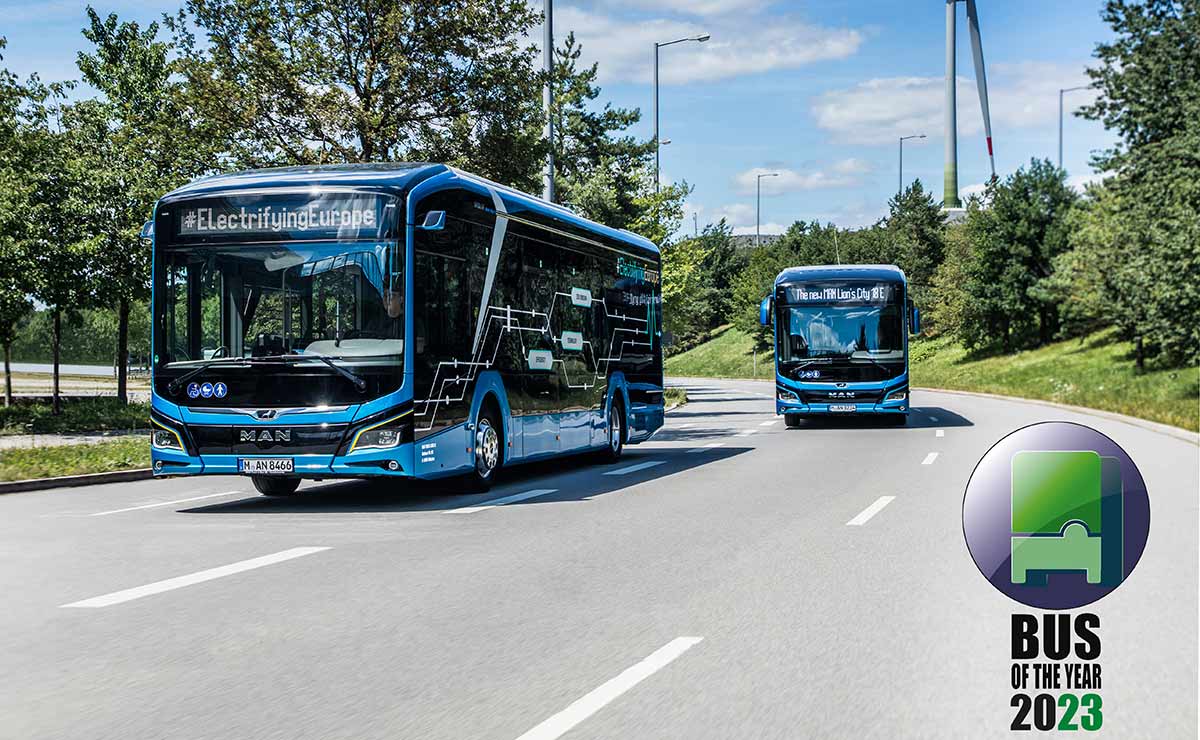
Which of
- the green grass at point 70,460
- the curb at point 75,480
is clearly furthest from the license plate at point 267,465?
the green grass at point 70,460

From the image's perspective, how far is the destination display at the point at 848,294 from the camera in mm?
27078

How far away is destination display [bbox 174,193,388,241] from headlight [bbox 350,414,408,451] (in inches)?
70.5

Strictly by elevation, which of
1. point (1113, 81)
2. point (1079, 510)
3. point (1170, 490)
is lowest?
point (1170, 490)

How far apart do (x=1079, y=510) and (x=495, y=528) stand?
25.8 ft

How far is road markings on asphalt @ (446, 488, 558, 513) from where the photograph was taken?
12.5 metres

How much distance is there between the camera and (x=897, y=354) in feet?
87.7

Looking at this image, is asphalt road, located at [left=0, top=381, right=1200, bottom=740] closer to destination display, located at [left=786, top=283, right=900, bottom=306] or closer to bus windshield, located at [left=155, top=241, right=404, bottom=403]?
bus windshield, located at [left=155, top=241, right=404, bottom=403]

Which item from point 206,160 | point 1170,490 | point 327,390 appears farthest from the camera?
point 206,160

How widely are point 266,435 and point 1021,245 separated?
198 ft

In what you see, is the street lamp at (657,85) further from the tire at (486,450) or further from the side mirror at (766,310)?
the tire at (486,450)

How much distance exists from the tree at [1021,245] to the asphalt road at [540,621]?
183ft

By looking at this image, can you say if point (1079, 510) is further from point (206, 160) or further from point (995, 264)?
point (995, 264)

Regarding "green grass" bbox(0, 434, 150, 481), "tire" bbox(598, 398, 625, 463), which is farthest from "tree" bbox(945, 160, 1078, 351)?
"green grass" bbox(0, 434, 150, 481)

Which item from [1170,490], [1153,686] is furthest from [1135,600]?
[1170,490]
